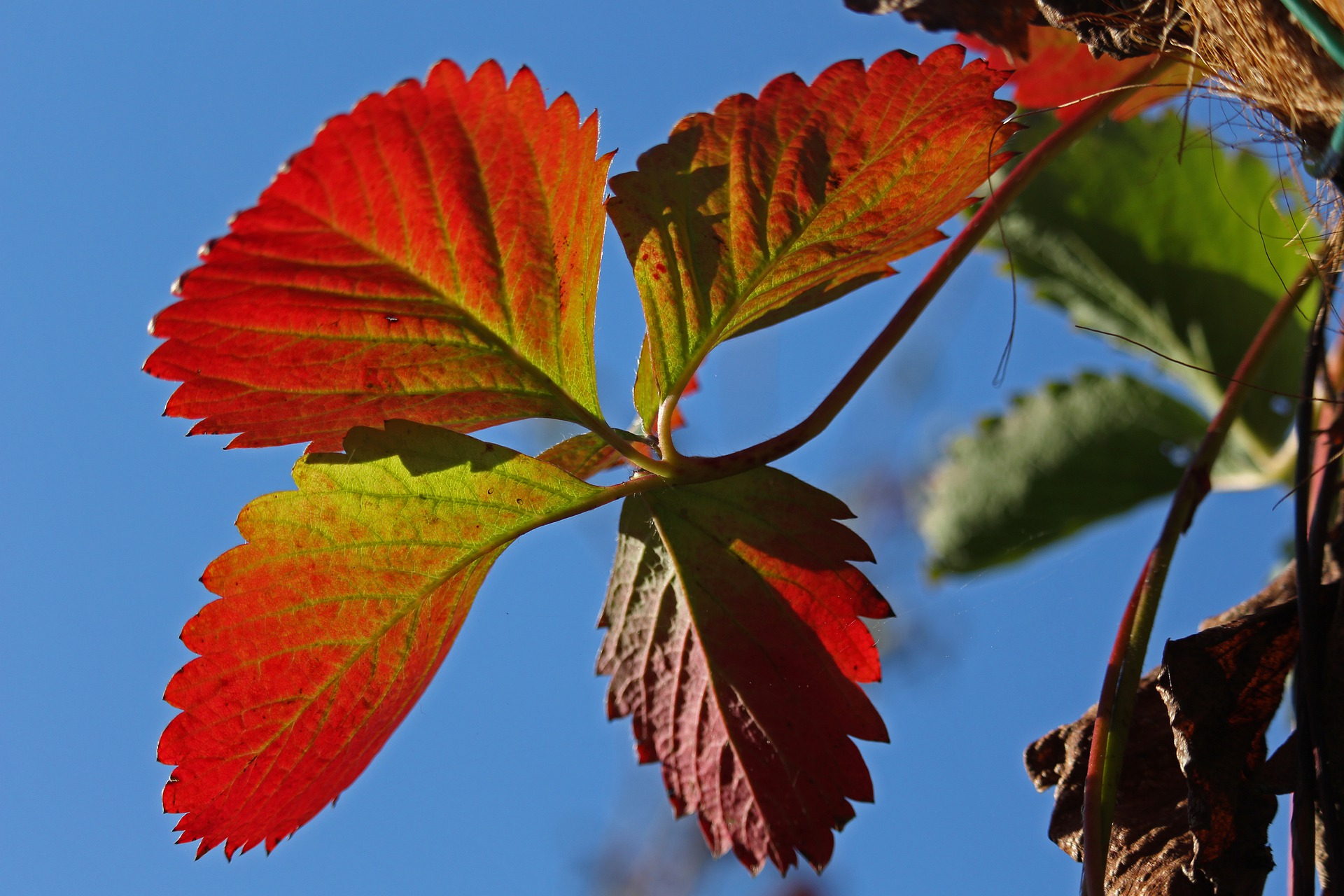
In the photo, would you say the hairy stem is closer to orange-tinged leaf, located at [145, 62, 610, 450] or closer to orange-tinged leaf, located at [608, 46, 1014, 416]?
orange-tinged leaf, located at [608, 46, 1014, 416]

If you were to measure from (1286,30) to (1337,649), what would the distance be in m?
0.34

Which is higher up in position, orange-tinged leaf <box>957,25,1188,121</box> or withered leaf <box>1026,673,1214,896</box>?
orange-tinged leaf <box>957,25,1188,121</box>

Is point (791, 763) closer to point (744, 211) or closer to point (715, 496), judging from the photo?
point (715, 496)

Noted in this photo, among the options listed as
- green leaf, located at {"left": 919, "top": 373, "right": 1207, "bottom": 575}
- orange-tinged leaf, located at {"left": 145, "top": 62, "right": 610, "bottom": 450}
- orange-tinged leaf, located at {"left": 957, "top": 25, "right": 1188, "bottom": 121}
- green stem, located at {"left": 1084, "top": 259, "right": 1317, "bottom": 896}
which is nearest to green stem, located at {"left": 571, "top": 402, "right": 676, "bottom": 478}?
orange-tinged leaf, located at {"left": 145, "top": 62, "right": 610, "bottom": 450}

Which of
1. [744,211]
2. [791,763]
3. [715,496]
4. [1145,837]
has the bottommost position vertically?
[1145,837]

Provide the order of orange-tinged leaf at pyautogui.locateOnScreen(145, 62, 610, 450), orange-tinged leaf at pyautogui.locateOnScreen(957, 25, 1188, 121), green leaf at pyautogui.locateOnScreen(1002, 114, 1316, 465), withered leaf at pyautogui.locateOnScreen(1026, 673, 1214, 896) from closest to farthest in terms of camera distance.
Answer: orange-tinged leaf at pyautogui.locateOnScreen(145, 62, 610, 450) < withered leaf at pyautogui.locateOnScreen(1026, 673, 1214, 896) < orange-tinged leaf at pyautogui.locateOnScreen(957, 25, 1188, 121) < green leaf at pyautogui.locateOnScreen(1002, 114, 1316, 465)

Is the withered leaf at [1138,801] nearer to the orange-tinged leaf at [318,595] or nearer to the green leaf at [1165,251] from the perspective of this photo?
the orange-tinged leaf at [318,595]

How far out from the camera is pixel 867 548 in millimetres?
566

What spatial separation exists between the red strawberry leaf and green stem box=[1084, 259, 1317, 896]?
0.11 m

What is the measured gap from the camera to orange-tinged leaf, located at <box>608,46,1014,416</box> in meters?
0.52

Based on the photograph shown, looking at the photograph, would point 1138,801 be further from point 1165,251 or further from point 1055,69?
point 1165,251

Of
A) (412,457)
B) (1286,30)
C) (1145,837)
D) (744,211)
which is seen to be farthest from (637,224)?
(1145,837)

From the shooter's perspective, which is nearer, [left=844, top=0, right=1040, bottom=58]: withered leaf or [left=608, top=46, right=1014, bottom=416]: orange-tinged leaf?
[left=608, top=46, right=1014, bottom=416]: orange-tinged leaf

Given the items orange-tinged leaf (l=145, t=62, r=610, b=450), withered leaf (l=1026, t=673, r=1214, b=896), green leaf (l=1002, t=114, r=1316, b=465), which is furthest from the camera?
green leaf (l=1002, t=114, r=1316, b=465)
